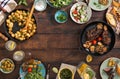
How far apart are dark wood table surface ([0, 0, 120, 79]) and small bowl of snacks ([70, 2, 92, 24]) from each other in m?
0.04

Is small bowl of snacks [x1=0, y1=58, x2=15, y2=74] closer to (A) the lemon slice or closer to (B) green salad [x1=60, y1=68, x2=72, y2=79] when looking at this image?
(B) green salad [x1=60, y1=68, x2=72, y2=79]

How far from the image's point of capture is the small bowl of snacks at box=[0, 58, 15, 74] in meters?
3.16

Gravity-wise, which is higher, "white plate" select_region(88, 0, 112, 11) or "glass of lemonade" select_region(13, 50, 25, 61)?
"white plate" select_region(88, 0, 112, 11)

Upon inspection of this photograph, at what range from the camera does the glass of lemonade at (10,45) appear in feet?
10.3

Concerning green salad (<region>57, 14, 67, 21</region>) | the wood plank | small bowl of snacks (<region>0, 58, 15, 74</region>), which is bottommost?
small bowl of snacks (<region>0, 58, 15, 74</region>)

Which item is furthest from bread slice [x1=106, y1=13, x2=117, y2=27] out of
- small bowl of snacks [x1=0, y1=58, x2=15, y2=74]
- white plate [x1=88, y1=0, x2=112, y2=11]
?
small bowl of snacks [x1=0, y1=58, x2=15, y2=74]

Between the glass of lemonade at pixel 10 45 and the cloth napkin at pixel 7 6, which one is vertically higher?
the cloth napkin at pixel 7 6

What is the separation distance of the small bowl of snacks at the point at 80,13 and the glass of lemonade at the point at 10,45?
48 cm

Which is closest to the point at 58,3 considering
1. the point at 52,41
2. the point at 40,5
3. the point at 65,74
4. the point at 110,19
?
the point at 40,5

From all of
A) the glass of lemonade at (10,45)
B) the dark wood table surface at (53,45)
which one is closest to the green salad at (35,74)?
the dark wood table surface at (53,45)

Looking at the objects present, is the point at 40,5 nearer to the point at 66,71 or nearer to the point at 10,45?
the point at 10,45

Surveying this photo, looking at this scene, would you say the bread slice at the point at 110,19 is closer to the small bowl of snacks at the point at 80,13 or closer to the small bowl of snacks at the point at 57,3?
the small bowl of snacks at the point at 80,13

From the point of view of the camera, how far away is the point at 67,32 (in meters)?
3.21

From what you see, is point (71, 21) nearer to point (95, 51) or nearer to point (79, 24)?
point (79, 24)
